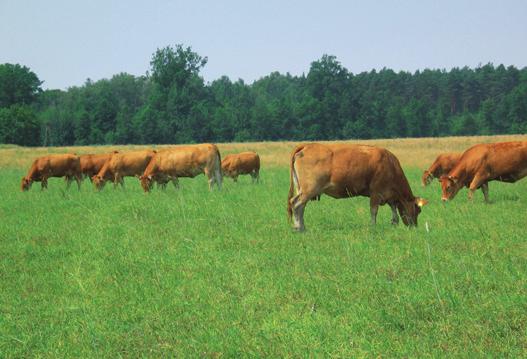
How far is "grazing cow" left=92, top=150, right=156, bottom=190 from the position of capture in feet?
76.0

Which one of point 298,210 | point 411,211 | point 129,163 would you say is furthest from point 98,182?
point 411,211

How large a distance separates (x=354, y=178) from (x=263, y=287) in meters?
4.71

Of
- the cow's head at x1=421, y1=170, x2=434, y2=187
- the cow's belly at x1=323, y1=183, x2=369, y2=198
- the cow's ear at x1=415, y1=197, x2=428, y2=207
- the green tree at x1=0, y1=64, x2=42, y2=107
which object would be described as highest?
the green tree at x1=0, y1=64, x2=42, y2=107

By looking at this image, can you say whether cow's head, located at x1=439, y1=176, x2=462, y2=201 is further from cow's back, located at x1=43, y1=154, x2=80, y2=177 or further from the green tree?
the green tree

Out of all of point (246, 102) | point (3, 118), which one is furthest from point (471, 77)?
point (3, 118)

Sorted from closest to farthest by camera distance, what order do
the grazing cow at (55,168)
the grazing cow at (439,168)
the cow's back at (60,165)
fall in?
the grazing cow at (439,168), the grazing cow at (55,168), the cow's back at (60,165)

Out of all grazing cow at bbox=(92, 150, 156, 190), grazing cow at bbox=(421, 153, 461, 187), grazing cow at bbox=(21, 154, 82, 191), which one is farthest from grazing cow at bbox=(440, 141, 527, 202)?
grazing cow at bbox=(21, 154, 82, 191)

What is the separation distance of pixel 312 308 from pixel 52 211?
10123 mm

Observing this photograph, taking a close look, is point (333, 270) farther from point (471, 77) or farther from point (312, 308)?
point (471, 77)

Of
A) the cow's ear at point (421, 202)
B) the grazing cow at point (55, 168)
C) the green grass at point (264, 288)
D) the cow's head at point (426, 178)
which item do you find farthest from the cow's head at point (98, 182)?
the cow's ear at point (421, 202)

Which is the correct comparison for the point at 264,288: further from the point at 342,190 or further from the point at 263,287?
the point at 342,190

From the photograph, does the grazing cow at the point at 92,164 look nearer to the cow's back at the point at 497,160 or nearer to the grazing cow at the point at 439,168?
the grazing cow at the point at 439,168

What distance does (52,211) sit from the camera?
14.5 meters

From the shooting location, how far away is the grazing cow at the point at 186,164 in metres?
21.3
